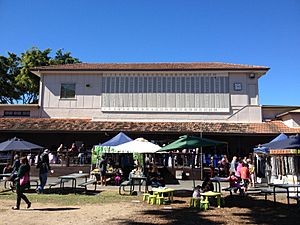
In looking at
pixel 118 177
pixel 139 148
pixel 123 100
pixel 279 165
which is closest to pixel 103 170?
pixel 118 177

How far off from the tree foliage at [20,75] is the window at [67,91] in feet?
36.9

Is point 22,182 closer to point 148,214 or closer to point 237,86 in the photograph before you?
point 148,214

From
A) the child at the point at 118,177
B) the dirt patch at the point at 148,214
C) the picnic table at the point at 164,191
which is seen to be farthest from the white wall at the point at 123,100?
the dirt patch at the point at 148,214

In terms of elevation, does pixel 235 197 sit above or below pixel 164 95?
below

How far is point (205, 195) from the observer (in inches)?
389

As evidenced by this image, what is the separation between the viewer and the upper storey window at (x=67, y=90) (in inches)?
981

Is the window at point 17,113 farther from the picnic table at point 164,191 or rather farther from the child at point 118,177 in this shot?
the picnic table at point 164,191

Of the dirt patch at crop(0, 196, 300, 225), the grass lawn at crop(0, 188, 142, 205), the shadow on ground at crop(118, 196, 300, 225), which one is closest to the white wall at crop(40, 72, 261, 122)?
the grass lawn at crop(0, 188, 142, 205)

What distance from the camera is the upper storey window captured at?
24.9 meters

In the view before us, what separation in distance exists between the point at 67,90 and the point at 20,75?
12832 mm

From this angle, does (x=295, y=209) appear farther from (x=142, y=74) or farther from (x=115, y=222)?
(x=142, y=74)

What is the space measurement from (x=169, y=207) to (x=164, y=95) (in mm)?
14894

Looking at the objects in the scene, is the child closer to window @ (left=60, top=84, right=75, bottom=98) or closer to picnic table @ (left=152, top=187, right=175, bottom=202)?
picnic table @ (left=152, top=187, right=175, bottom=202)

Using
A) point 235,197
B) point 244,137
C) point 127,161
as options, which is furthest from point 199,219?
point 244,137
